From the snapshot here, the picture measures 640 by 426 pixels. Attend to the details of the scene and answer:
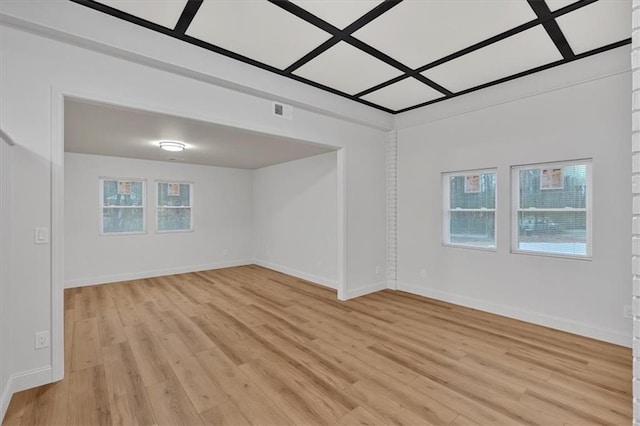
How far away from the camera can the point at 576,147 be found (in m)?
3.30

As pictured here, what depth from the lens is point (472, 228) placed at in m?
4.29

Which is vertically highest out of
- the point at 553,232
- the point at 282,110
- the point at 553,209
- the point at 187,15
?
the point at 187,15

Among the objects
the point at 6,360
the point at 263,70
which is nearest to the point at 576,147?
the point at 263,70

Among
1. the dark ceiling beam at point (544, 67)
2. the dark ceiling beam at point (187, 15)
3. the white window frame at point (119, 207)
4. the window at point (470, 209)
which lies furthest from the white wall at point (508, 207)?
the white window frame at point (119, 207)

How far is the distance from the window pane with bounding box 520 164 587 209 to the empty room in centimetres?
2

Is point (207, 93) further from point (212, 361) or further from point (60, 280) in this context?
point (212, 361)

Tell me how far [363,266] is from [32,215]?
3.94 metres

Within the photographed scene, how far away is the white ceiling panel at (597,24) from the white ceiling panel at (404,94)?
148 centimetres

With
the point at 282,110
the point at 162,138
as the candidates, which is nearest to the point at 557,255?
the point at 282,110

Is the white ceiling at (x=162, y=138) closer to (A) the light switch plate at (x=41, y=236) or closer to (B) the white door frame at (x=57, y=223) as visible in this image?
(B) the white door frame at (x=57, y=223)

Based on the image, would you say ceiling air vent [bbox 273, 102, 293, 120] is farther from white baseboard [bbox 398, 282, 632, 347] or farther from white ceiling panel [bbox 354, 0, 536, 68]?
white baseboard [bbox 398, 282, 632, 347]

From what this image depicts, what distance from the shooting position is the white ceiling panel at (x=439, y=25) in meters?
2.37

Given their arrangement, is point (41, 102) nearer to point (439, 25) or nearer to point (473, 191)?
point (439, 25)

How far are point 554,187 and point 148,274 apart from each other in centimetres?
697
